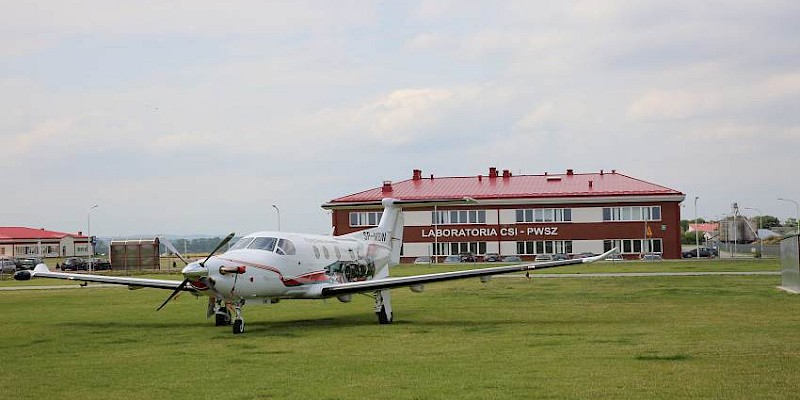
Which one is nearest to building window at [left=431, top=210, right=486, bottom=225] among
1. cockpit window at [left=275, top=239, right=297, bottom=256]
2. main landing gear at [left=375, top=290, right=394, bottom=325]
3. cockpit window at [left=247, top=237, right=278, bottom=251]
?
main landing gear at [left=375, top=290, right=394, bottom=325]

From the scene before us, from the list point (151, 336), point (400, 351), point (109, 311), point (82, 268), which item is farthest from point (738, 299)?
point (82, 268)

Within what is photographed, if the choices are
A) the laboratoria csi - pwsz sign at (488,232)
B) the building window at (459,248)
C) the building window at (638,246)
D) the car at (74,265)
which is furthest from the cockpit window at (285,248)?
the car at (74,265)

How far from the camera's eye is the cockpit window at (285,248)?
1059 inches

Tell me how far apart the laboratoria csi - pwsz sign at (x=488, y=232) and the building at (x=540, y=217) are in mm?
107

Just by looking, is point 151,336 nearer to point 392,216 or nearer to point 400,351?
point 400,351

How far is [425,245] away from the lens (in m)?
104

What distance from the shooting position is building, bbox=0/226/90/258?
156m

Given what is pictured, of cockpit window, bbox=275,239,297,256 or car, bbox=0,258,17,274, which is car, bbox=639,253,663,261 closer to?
car, bbox=0,258,17,274

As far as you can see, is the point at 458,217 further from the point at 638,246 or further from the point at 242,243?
the point at 242,243

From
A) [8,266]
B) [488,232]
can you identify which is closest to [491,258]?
[488,232]

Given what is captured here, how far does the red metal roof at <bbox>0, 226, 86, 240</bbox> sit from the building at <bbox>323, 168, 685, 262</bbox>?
259ft

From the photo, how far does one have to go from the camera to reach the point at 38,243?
156 metres

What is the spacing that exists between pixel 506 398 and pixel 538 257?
8686 cm

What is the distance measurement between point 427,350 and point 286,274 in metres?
7.68
